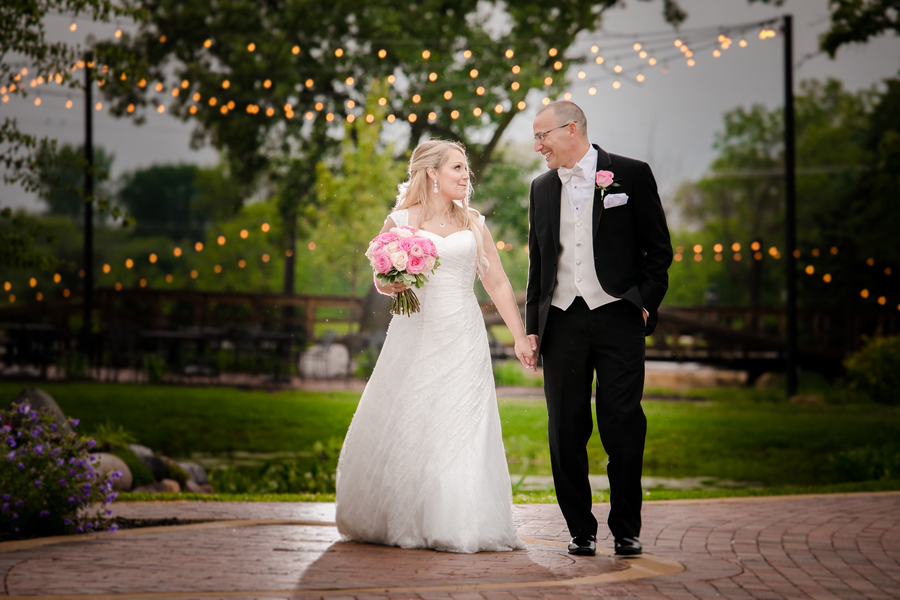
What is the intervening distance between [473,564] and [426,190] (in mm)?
1934

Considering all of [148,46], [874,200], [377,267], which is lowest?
[377,267]

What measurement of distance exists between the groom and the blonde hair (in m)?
0.53

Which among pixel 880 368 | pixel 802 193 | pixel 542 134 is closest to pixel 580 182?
pixel 542 134

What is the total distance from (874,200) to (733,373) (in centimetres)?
536

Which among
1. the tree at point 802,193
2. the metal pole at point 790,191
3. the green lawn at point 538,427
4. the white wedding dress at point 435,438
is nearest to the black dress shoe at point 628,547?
the white wedding dress at point 435,438

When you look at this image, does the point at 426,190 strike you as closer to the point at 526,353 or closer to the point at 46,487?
the point at 526,353

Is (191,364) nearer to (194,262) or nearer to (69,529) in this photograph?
(194,262)

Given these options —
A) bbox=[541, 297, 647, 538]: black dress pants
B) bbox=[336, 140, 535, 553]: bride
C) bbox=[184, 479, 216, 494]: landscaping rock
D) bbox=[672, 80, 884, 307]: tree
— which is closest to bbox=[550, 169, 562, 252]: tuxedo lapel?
bbox=[541, 297, 647, 538]: black dress pants

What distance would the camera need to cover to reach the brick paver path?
3.29 meters

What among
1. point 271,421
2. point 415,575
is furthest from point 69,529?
point 271,421

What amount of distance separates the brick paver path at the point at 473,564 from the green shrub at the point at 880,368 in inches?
364

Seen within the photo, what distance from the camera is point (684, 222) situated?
102 ft

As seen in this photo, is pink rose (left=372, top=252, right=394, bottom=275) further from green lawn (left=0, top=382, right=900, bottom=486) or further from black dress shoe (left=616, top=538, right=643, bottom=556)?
green lawn (left=0, top=382, right=900, bottom=486)

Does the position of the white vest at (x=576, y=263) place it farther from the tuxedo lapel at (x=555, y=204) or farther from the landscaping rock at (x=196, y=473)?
the landscaping rock at (x=196, y=473)
